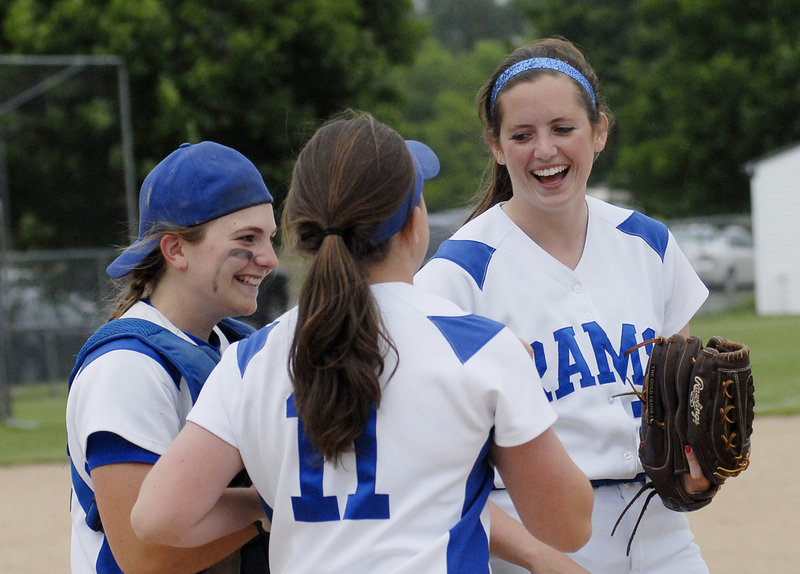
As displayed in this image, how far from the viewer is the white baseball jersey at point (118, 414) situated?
1995 millimetres

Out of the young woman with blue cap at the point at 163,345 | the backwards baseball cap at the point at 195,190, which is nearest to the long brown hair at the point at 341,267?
the young woman with blue cap at the point at 163,345

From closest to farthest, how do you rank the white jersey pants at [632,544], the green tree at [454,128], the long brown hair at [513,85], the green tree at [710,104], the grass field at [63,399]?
the white jersey pants at [632,544], the long brown hair at [513,85], the grass field at [63,399], the green tree at [710,104], the green tree at [454,128]

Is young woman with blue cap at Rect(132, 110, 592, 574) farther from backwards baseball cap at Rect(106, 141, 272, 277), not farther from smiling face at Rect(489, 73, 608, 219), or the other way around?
smiling face at Rect(489, 73, 608, 219)

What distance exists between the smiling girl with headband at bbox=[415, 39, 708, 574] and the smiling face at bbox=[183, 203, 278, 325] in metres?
0.38

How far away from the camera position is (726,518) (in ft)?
23.7

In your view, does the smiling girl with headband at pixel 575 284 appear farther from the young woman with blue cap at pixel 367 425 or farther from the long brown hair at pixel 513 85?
the young woman with blue cap at pixel 367 425

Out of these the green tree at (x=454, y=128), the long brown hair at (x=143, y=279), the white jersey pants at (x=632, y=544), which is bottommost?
the green tree at (x=454, y=128)

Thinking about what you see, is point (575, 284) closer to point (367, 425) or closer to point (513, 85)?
point (513, 85)

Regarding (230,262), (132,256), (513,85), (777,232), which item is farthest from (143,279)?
(777,232)

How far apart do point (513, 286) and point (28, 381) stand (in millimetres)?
12137

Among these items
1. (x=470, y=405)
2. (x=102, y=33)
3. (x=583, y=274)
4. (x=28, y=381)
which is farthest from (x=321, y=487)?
(x=102, y=33)

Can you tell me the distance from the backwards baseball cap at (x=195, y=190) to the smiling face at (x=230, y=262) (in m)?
0.03

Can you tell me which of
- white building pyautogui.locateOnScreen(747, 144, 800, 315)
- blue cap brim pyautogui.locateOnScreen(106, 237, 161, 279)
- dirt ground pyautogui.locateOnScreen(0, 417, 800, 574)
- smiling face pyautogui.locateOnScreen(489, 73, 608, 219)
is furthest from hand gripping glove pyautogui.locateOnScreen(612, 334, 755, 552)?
white building pyautogui.locateOnScreen(747, 144, 800, 315)

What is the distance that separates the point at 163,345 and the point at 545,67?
3.66 feet
